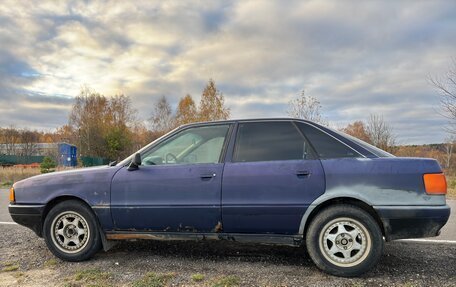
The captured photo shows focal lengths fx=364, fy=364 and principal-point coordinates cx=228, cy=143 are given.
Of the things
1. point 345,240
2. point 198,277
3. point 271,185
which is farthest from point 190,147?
point 345,240

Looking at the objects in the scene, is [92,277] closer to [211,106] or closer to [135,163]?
[135,163]

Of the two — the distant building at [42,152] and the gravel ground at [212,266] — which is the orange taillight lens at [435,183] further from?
the distant building at [42,152]

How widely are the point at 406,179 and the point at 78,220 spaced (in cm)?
374

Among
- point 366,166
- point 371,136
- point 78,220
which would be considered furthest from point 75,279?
point 371,136

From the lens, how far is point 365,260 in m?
3.72

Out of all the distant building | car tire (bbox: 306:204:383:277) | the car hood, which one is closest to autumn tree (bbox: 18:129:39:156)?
the distant building

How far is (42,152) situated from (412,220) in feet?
207

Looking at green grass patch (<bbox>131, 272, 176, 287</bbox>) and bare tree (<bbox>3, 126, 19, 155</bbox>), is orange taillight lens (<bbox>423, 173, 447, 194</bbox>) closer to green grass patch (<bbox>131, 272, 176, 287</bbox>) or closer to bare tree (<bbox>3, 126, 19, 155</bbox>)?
green grass patch (<bbox>131, 272, 176, 287</bbox>)

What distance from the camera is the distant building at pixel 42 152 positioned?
4131cm

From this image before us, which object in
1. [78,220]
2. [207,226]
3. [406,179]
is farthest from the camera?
[78,220]

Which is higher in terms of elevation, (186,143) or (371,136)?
(371,136)

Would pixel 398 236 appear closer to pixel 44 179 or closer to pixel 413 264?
pixel 413 264

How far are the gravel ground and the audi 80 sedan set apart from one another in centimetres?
26

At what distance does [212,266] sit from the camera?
13.6 feet
